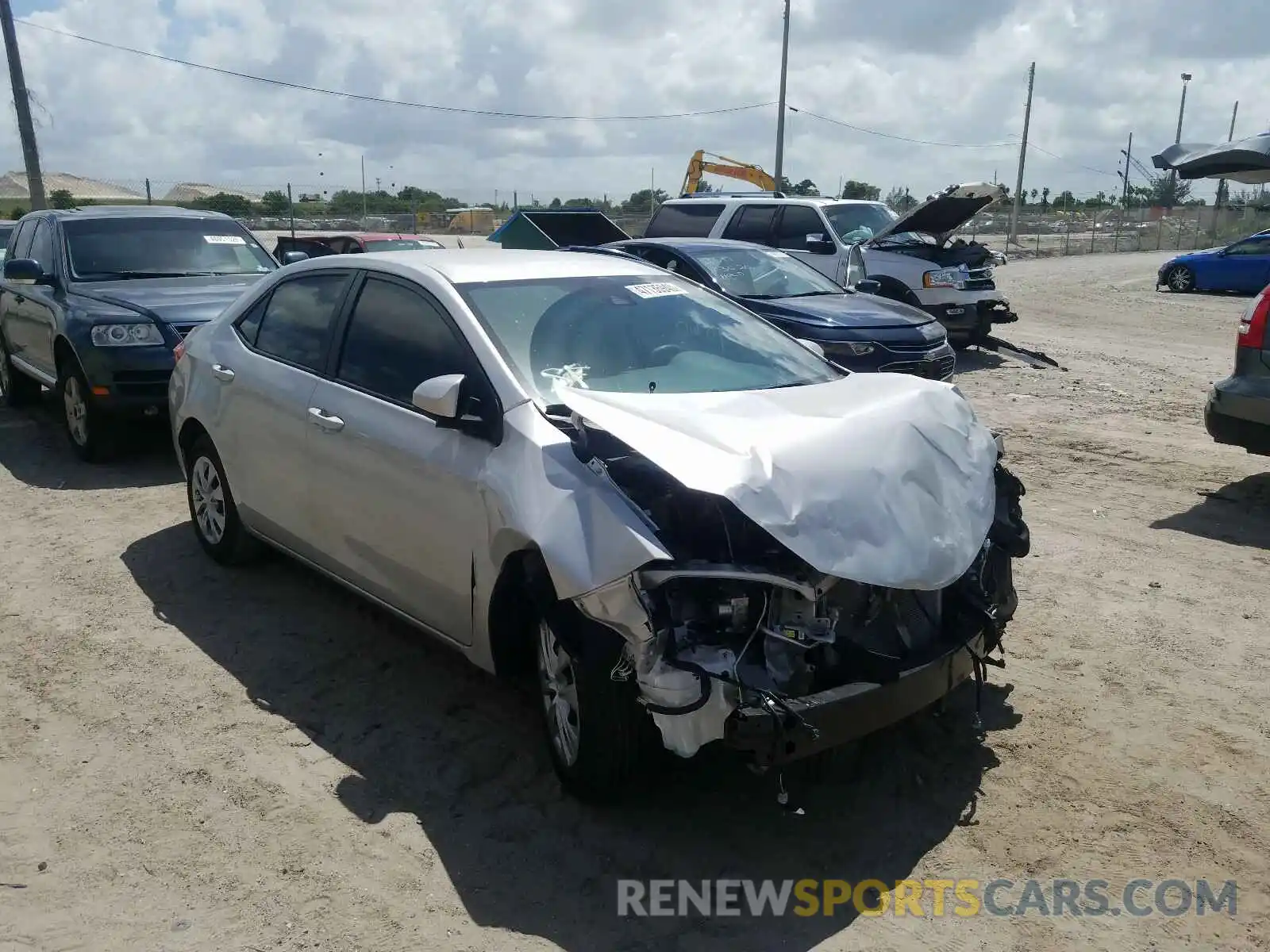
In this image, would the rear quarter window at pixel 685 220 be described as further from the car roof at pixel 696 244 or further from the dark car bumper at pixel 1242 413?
the dark car bumper at pixel 1242 413

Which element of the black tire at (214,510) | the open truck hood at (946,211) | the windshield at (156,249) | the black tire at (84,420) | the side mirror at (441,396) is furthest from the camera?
the open truck hood at (946,211)

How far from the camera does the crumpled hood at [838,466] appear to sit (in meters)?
3.22

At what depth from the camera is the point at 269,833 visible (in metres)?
3.55

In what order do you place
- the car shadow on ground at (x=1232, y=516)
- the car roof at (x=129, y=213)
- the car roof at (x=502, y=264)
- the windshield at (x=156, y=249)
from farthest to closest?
the car roof at (x=129, y=213) < the windshield at (x=156, y=249) < the car shadow on ground at (x=1232, y=516) < the car roof at (x=502, y=264)

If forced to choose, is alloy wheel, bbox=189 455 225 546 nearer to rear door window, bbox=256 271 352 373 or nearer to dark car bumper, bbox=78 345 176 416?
rear door window, bbox=256 271 352 373

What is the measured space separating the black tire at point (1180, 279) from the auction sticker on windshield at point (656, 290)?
2221cm

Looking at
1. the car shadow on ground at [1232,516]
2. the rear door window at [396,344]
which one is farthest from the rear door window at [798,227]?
the rear door window at [396,344]

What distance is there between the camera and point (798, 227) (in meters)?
13.5

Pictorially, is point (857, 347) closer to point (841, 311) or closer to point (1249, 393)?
point (841, 311)

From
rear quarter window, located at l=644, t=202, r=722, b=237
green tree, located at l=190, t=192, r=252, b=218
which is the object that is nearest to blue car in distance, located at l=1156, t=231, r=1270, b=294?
rear quarter window, located at l=644, t=202, r=722, b=237

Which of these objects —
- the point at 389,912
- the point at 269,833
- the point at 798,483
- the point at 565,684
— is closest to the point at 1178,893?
the point at 798,483

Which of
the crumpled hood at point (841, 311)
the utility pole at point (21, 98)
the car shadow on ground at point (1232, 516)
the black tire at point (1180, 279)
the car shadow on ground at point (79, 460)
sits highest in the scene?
the utility pole at point (21, 98)

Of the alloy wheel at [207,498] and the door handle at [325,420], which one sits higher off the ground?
the door handle at [325,420]

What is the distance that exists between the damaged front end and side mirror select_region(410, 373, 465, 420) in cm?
49
